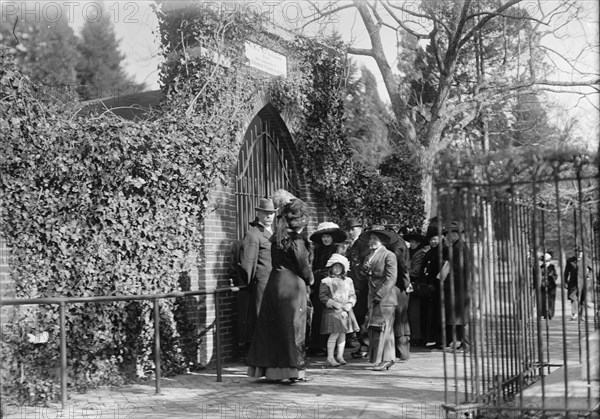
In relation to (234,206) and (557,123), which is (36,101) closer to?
(234,206)

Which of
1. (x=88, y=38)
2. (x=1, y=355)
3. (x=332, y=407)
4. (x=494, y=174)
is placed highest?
(x=88, y=38)

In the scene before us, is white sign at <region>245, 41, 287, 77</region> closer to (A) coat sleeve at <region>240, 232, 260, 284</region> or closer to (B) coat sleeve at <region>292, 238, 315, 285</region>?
(A) coat sleeve at <region>240, 232, 260, 284</region>

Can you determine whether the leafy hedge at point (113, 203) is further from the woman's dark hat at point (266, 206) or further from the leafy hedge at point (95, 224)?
the woman's dark hat at point (266, 206)

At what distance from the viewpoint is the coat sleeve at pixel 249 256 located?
379 inches

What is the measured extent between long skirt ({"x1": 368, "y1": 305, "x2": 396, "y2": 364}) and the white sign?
13.5 feet

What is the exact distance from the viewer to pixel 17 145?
7.67 m

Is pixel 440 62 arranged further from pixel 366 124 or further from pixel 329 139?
pixel 366 124

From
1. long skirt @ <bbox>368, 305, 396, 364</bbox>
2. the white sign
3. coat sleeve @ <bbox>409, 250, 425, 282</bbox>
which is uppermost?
the white sign

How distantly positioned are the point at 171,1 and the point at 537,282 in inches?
262

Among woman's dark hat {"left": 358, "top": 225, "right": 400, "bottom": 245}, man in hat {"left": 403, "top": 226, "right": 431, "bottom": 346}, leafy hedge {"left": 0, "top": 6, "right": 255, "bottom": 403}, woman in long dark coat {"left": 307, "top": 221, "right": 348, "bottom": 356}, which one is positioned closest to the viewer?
leafy hedge {"left": 0, "top": 6, "right": 255, "bottom": 403}

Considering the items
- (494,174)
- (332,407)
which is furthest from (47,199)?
(494,174)

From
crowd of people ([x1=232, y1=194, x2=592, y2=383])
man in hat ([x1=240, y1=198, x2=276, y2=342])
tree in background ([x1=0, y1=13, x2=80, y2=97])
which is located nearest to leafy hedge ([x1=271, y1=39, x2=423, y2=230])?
crowd of people ([x1=232, y1=194, x2=592, y2=383])

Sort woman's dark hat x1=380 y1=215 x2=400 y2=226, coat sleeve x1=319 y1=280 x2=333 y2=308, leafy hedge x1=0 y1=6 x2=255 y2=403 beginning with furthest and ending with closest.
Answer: woman's dark hat x1=380 y1=215 x2=400 y2=226 < coat sleeve x1=319 y1=280 x2=333 y2=308 < leafy hedge x1=0 y1=6 x2=255 y2=403

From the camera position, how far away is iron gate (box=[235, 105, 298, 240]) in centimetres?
1162
